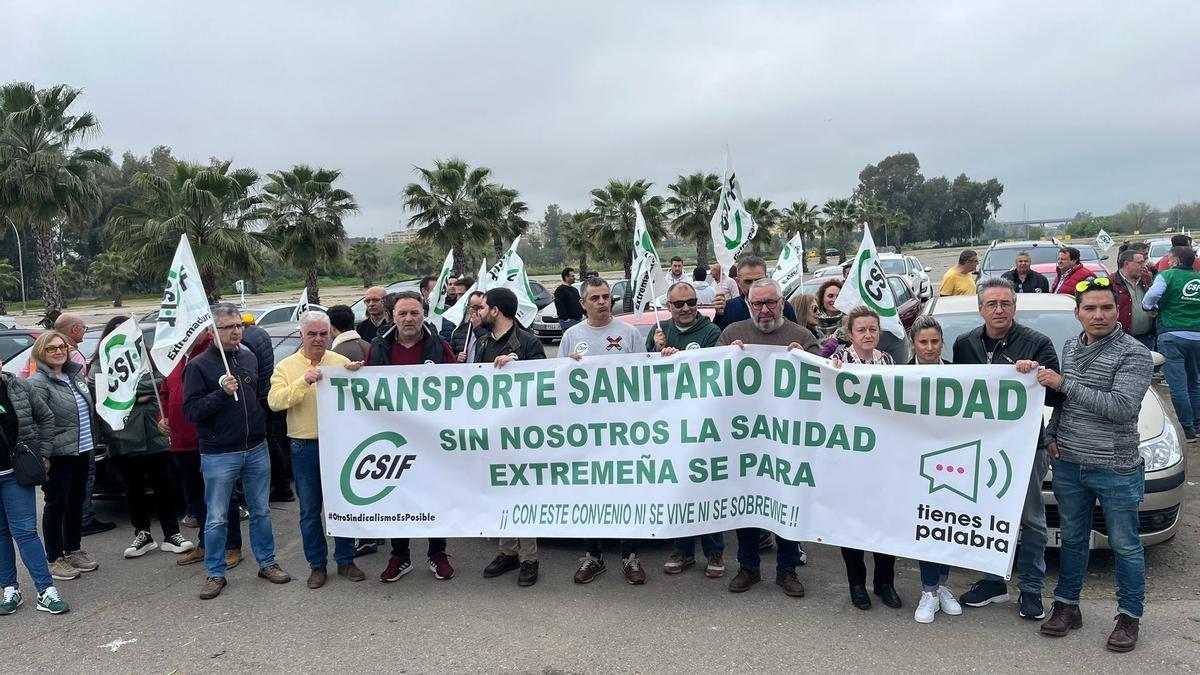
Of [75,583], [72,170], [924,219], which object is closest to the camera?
[75,583]

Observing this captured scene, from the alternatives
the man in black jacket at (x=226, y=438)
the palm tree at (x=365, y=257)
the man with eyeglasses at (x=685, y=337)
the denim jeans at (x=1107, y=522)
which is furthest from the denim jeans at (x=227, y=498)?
the palm tree at (x=365, y=257)

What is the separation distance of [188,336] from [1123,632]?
18.2 feet

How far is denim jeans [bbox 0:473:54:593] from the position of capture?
16.6ft

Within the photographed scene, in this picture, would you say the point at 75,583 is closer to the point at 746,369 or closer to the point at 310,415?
the point at 310,415

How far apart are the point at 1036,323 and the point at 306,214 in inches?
997

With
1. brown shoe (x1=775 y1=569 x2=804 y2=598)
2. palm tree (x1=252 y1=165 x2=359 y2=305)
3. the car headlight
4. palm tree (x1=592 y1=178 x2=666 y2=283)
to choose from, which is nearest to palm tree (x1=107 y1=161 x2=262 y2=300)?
palm tree (x1=252 y1=165 x2=359 y2=305)

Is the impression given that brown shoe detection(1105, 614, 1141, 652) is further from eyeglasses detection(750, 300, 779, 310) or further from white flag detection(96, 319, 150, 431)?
white flag detection(96, 319, 150, 431)

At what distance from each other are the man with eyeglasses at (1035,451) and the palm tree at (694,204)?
112 ft

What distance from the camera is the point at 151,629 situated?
191 inches

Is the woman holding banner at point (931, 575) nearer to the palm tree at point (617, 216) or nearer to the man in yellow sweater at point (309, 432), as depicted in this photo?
the man in yellow sweater at point (309, 432)

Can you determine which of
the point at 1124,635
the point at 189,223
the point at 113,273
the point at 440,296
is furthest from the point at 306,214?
the point at 113,273

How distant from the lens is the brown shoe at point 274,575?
5.46m

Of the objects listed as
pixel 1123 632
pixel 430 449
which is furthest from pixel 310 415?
pixel 1123 632

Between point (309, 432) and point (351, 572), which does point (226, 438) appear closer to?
point (309, 432)
